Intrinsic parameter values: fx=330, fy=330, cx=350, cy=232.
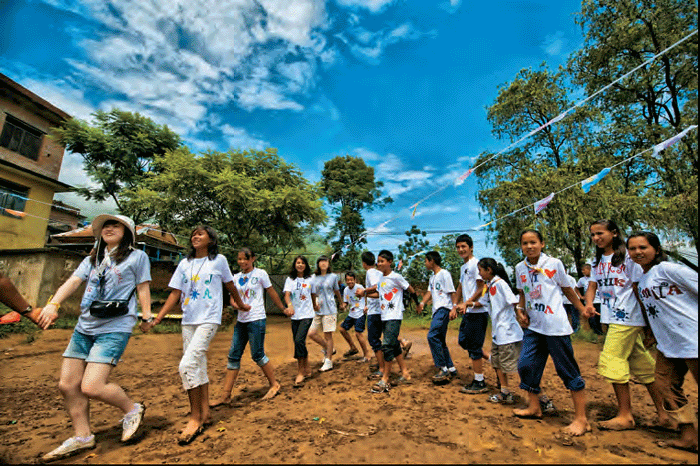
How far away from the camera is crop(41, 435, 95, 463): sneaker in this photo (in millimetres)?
2533

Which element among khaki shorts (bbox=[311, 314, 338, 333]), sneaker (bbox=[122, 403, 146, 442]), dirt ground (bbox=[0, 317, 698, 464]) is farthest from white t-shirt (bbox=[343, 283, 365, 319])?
sneaker (bbox=[122, 403, 146, 442])

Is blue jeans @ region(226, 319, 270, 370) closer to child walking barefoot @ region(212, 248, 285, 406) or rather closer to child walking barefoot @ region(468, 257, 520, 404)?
child walking barefoot @ region(212, 248, 285, 406)

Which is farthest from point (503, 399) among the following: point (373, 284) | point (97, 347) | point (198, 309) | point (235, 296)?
point (97, 347)

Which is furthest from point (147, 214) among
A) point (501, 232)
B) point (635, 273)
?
point (635, 273)

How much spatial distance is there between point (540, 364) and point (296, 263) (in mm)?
3562

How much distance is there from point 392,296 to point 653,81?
46.5ft

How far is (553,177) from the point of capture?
37.3ft

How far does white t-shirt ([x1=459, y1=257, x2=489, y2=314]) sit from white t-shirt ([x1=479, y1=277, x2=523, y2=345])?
0.88 feet

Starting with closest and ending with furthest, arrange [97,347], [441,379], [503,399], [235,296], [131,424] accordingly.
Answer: [97,347] < [131,424] < [235,296] < [503,399] < [441,379]

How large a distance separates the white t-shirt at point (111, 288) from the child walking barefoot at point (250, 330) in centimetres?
101

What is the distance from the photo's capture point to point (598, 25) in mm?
12344

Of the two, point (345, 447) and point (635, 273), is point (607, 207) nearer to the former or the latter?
point (635, 273)

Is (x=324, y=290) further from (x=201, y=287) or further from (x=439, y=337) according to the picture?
(x=201, y=287)

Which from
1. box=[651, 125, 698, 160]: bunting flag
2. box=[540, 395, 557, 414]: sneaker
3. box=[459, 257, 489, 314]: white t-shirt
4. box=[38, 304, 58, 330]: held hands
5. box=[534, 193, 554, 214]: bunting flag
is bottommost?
box=[540, 395, 557, 414]: sneaker
